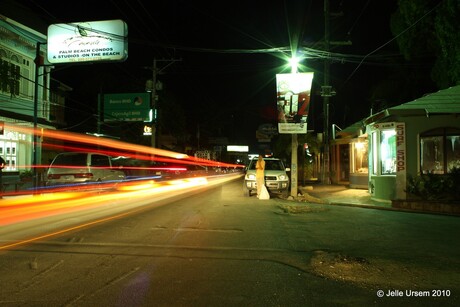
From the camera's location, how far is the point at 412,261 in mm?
7504

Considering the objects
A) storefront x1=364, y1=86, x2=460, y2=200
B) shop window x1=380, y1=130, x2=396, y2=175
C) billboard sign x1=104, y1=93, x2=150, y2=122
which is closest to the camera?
storefront x1=364, y1=86, x2=460, y2=200

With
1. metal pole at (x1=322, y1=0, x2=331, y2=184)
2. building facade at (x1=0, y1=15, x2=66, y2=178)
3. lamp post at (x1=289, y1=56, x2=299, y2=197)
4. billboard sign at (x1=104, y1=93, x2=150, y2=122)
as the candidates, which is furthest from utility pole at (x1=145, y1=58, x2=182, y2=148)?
lamp post at (x1=289, y1=56, x2=299, y2=197)

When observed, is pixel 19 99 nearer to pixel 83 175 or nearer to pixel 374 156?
pixel 83 175

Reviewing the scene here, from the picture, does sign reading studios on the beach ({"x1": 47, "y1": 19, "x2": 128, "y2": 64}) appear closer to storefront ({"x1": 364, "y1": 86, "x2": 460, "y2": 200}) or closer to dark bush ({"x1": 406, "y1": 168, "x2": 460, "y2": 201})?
storefront ({"x1": 364, "y1": 86, "x2": 460, "y2": 200})

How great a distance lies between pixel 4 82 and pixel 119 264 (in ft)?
34.0

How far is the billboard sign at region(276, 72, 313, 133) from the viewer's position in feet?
62.1

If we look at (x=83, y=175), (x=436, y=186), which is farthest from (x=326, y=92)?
(x=83, y=175)

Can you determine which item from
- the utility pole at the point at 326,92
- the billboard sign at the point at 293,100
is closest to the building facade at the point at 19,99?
the billboard sign at the point at 293,100

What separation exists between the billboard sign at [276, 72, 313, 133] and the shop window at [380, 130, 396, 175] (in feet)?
11.0

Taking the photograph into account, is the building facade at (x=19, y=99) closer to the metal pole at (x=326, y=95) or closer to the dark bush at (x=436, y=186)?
the metal pole at (x=326, y=95)

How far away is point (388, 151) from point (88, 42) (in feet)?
45.5

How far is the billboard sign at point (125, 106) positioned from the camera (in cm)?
3522

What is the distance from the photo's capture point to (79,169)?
17438 millimetres

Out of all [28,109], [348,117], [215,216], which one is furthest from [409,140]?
[348,117]
